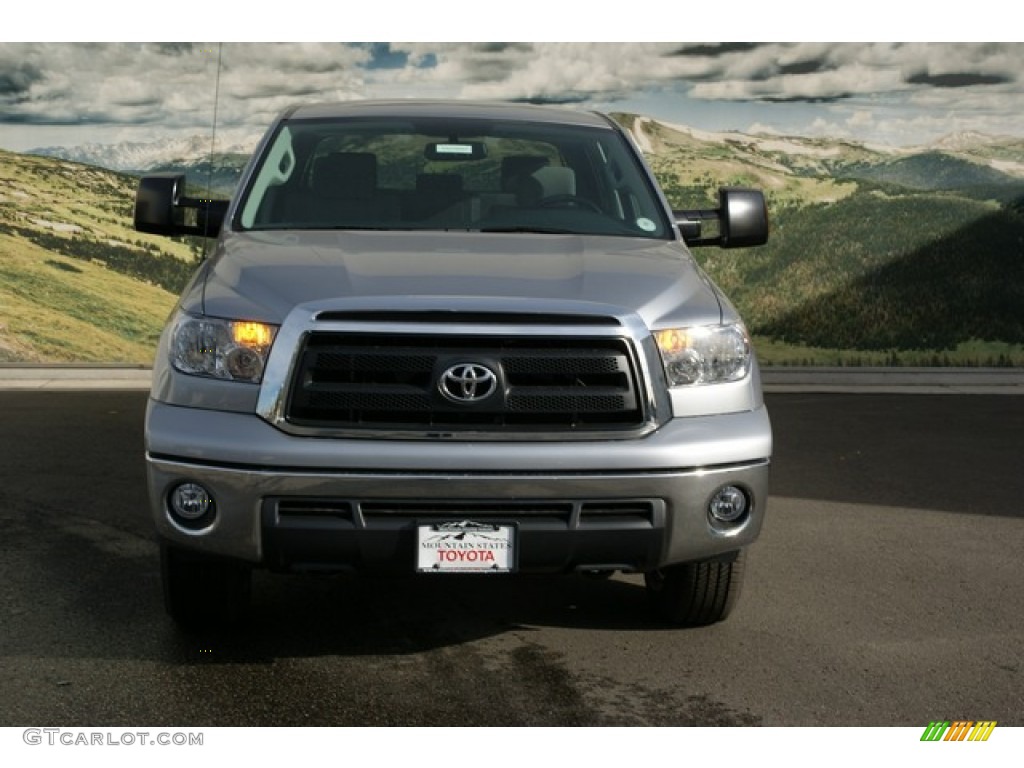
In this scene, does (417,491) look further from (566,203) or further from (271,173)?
(271,173)

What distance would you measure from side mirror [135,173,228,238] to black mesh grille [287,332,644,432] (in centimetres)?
180

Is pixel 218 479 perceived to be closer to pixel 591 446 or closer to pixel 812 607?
pixel 591 446

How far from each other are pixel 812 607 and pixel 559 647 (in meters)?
1.16

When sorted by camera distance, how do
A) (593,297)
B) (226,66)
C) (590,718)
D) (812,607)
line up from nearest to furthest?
(590,718)
(593,297)
(812,607)
(226,66)

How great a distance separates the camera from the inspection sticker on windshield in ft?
17.1

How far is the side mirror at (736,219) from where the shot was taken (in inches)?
276

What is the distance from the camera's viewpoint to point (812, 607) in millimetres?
6469

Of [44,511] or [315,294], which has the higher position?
[315,294]

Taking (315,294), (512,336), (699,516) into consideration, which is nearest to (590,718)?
(699,516)

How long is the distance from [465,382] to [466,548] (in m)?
0.51

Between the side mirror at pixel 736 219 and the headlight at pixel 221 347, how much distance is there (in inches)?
88.9

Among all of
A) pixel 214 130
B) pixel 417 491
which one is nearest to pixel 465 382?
pixel 417 491
